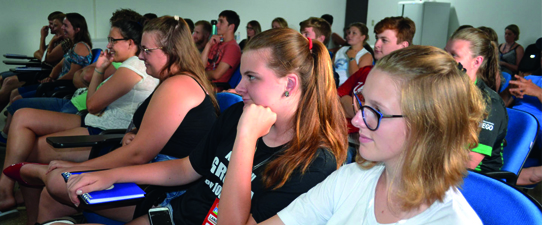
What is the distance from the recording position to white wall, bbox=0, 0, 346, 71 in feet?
18.4

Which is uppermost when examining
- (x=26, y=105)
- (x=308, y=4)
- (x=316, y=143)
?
(x=308, y=4)

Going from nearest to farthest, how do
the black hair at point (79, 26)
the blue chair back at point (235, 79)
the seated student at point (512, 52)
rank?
1. the blue chair back at point (235, 79)
2. the black hair at point (79, 26)
3. the seated student at point (512, 52)

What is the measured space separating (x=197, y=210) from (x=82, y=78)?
2.22 metres

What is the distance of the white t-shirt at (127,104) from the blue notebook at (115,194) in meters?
1.01

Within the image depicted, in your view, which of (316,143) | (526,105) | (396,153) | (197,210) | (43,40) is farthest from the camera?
(43,40)

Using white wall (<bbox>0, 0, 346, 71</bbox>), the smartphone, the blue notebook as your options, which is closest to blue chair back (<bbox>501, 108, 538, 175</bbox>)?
the smartphone

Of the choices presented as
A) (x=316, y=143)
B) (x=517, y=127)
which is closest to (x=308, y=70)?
(x=316, y=143)

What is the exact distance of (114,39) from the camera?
245 cm

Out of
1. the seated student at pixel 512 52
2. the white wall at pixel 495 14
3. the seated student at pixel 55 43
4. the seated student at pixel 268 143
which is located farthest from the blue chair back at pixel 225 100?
the white wall at pixel 495 14

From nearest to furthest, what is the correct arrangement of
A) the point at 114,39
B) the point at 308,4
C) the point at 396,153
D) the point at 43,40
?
the point at 396,153, the point at 114,39, the point at 43,40, the point at 308,4

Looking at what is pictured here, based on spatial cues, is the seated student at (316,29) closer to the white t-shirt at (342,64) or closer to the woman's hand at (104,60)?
the white t-shirt at (342,64)

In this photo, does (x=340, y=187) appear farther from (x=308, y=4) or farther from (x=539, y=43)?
(x=308, y=4)

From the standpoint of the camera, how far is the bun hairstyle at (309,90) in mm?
1167

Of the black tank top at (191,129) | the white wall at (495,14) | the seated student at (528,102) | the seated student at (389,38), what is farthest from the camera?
the white wall at (495,14)
